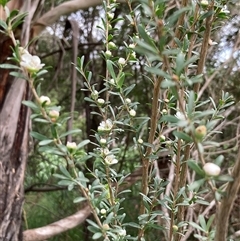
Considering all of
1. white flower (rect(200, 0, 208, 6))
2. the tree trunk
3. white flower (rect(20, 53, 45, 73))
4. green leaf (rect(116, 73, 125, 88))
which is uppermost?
white flower (rect(200, 0, 208, 6))

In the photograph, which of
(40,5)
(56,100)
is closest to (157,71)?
(40,5)

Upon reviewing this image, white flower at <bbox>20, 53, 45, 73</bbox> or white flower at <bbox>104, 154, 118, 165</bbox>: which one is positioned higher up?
white flower at <bbox>20, 53, 45, 73</bbox>

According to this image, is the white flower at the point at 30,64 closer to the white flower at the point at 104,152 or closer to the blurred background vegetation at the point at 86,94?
the white flower at the point at 104,152

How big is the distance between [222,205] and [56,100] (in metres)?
2.01

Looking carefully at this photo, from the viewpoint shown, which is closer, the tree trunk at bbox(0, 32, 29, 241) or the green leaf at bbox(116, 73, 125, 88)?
the green leaf at bbox(116, 73, 125, 88)

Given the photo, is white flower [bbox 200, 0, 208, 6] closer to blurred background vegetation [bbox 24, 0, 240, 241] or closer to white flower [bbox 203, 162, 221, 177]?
white flower [bbox 203, 162, 221, 177]

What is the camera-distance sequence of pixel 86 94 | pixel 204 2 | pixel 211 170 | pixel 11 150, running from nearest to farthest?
pixel 211 170 → pixel 204 2 → pixel 11 150 → pixel 86 94

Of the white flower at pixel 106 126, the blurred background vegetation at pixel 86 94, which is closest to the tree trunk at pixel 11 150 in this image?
the blurred background vegetation at pixel 86 94

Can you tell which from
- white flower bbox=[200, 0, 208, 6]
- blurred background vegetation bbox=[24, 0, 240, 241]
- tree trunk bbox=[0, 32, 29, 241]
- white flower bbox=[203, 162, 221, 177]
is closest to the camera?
white flower bbox=[203, 162, 221, 177]

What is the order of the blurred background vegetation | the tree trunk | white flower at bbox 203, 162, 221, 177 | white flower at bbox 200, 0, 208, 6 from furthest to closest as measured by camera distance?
the blurred background vegetation, the tree trunk, white flower at bbox 200, 0, 208, 6, white flower at bbox 203, 162, 221, 177

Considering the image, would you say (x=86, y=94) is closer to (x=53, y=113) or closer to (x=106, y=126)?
(x=106, y=126)

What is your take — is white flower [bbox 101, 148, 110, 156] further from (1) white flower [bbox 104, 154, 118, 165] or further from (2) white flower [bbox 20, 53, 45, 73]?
(2) white flower [bbox 20, 53, 45, 73]

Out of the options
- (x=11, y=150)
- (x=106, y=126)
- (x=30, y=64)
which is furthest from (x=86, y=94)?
(x=30, y=64)

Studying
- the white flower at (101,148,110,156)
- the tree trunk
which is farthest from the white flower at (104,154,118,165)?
the tree trunk
